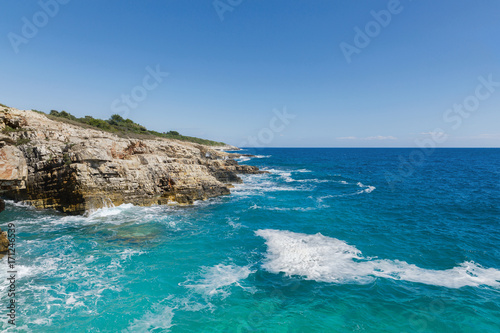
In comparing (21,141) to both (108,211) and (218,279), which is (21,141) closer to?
(108,211)

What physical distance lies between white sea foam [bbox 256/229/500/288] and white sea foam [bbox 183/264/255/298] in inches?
71.2

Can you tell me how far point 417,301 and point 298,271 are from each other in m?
6.01

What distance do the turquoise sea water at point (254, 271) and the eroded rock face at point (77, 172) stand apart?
171 cm

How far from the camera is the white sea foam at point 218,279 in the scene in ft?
40.5

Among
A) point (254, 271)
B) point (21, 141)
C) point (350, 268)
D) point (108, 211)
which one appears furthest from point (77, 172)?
point (350, 268)

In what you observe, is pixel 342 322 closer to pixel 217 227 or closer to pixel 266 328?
pixel 266 328

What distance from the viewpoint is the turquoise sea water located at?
34.1 ft

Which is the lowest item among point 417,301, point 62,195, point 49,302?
point 417,301

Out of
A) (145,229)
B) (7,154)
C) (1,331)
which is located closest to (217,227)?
(145,229)

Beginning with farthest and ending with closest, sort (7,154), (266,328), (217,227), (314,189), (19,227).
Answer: (314,189), (7,154), (217,227), (19,227), (266,328)

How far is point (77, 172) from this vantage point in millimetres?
23125

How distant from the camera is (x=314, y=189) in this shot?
4028 cm

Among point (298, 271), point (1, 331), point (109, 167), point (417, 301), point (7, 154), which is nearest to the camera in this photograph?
point (1, 331)

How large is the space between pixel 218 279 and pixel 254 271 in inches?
89.7
